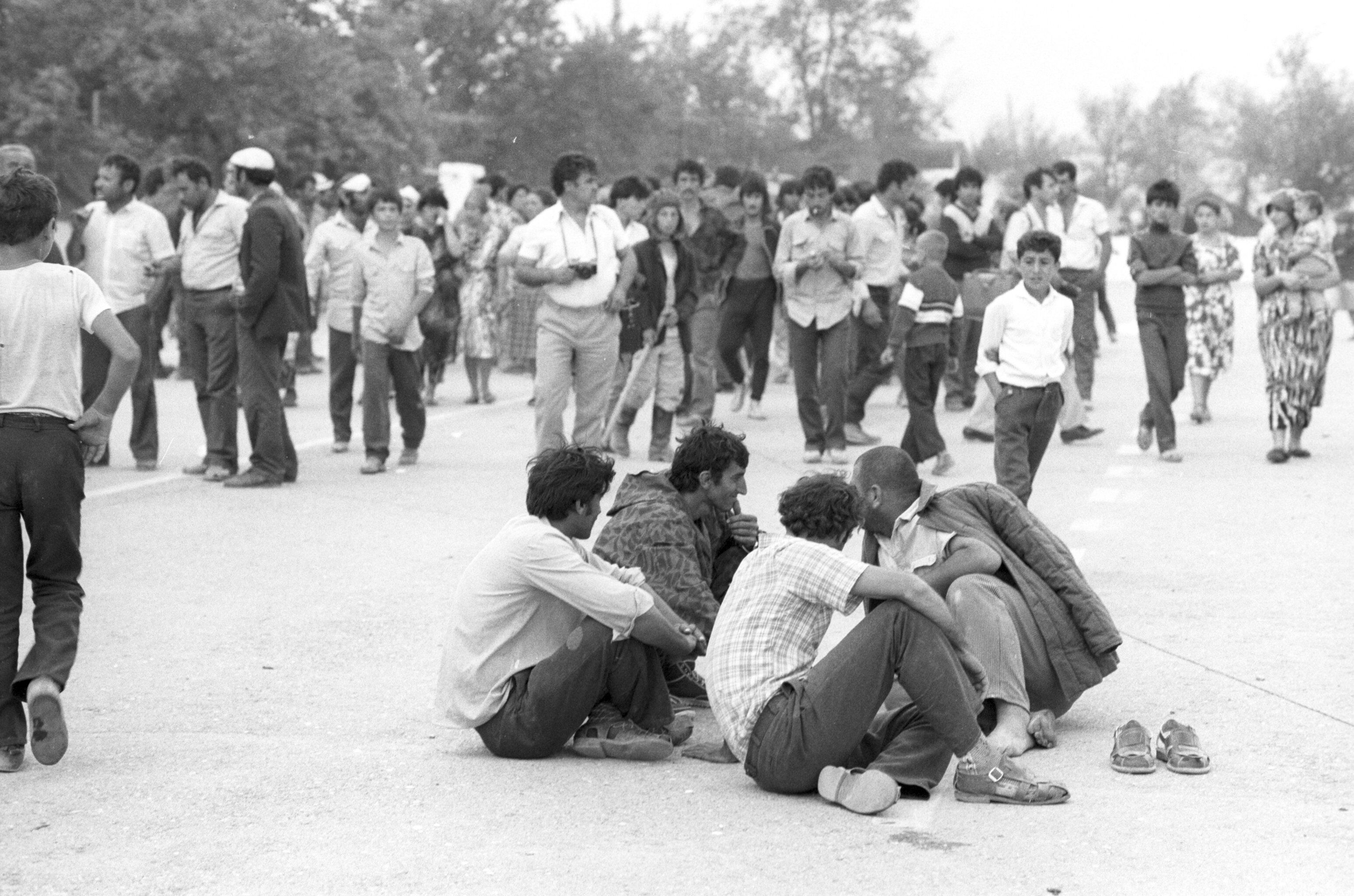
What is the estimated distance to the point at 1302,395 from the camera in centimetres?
1384

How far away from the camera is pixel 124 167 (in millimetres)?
12609

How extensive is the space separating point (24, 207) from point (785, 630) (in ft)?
8.52

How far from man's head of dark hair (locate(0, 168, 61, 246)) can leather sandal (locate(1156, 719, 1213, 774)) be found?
3730mm

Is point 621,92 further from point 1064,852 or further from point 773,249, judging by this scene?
point 1064,852

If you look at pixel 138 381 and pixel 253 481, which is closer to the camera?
pixel 253 481

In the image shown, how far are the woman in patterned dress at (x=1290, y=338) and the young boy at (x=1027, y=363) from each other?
4.32 meters

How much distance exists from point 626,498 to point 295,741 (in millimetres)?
1348

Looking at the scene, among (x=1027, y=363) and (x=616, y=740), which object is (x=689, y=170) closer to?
(x=1027, y=363)

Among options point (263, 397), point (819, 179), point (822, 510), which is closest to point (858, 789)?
point (822, 510)

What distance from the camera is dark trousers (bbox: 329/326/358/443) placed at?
46.6ft

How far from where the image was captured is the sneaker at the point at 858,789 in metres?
5.61

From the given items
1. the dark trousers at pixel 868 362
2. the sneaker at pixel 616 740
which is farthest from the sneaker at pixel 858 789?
the dark trousers at pixel 868 362

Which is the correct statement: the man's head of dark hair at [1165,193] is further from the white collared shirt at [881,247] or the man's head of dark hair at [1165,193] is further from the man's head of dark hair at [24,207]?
the man's head of dark hair at [24,207]

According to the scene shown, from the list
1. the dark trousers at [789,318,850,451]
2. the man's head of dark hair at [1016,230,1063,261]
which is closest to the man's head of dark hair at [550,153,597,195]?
the dark trousers at [789,318,850,451]
